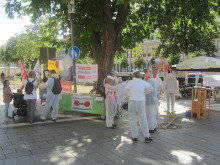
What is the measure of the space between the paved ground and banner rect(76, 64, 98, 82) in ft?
6.62

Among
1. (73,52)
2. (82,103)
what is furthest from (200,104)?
(73,52)

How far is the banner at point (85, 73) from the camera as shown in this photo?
9133mm

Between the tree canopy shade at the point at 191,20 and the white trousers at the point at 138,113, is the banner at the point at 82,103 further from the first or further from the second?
the tree canopy shade at the point at 191,20

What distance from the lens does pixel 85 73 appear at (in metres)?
9.35

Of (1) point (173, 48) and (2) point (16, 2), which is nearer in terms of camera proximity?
(2) point (16, 2)

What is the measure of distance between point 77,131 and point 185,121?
401 cm

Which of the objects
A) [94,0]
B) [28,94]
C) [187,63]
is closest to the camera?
[28,94]

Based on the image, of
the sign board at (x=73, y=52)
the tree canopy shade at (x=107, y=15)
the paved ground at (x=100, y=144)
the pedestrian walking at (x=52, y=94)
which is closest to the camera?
the paved ground at (x=100, y=144)

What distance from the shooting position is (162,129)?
703cm

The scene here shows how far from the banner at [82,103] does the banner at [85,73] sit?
782mm

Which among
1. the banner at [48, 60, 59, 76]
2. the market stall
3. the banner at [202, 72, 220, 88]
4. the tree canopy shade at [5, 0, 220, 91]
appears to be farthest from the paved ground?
the banner at [202, 72, 220, 88]

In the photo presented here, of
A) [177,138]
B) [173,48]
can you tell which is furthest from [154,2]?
[173,48]

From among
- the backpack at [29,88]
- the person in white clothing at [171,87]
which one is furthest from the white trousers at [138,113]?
the person in white clothing at [171,87]

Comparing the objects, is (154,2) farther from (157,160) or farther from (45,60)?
(157,160)
